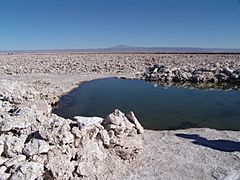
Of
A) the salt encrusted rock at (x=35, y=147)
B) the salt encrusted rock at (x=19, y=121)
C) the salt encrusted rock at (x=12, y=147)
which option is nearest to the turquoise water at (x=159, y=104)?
the salt encrusted rock at (x=19, y=121)

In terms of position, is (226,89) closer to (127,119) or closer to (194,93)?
(194,93)

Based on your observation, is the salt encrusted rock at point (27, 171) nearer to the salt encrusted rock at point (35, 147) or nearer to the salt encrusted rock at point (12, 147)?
the salt encrusted rock at point (35, 147)

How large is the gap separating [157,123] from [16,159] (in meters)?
9.49

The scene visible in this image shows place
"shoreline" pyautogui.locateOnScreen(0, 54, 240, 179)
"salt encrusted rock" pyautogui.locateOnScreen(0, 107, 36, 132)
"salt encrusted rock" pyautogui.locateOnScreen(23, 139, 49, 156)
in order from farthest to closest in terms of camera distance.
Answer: "salt encrusted rock" pyautogui.locateOnScreen(0, 107, 36, 132)
"shoreline" pyautogui.locateOnScreen(0, 54, 240, 179)
"salt encrusted rock" pyautogui.locateOnScreen(23, 139, 49, 156)

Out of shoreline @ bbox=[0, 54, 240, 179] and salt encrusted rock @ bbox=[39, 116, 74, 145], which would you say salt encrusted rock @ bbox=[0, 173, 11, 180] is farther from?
shoreline @ bbox=[0, 54, 240, 179]

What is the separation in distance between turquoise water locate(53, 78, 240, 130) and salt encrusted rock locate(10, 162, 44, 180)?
8413 millimetres

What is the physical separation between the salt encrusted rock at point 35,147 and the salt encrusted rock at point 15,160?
173 mm

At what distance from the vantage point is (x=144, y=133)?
13.2 meters

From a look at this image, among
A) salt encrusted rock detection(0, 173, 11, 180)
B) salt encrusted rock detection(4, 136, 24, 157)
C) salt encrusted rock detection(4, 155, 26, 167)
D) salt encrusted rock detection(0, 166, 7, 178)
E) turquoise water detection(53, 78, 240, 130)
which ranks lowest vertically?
turquoise water detection(53, 78, 240, 130)

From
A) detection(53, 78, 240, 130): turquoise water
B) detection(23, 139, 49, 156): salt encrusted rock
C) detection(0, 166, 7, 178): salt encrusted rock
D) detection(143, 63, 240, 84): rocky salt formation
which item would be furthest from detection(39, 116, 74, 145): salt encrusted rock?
detection(143, 63, 240, 84): rocky salt formation

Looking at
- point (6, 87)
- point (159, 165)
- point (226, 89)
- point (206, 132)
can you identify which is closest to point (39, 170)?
point (159, 165)

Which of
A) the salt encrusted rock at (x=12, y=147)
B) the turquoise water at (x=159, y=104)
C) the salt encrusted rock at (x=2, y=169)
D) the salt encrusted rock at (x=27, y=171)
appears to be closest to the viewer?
the salt encrusted rock at (x=27, y=171)

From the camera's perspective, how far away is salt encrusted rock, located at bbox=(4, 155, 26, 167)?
9062mm

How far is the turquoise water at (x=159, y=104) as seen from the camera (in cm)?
1769
